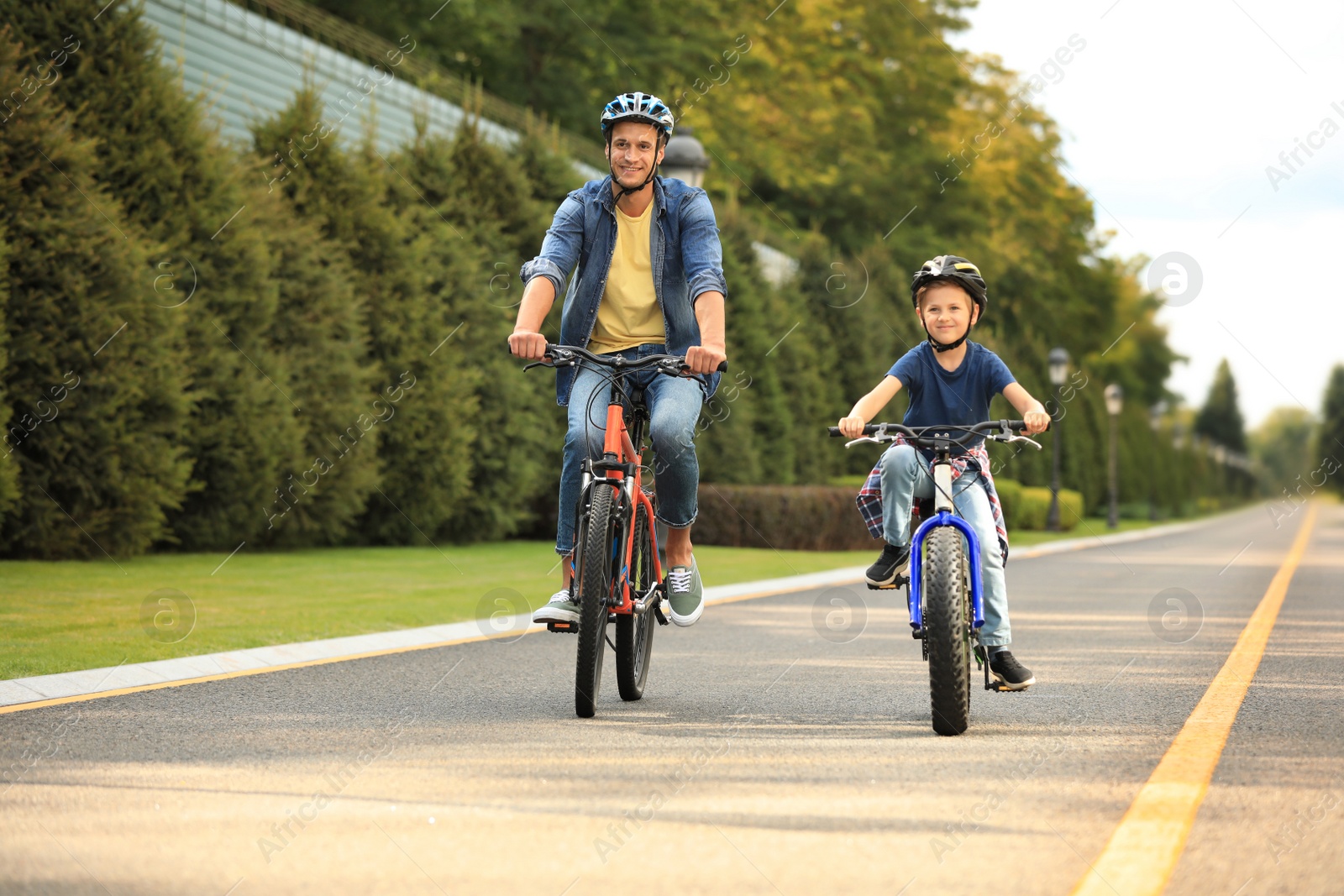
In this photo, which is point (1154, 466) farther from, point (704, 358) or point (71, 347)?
point (704, 358)

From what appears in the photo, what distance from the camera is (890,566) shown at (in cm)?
623

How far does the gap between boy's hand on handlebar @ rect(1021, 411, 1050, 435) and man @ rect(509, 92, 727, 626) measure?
50.6 inches

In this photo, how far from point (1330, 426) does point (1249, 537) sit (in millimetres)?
149687

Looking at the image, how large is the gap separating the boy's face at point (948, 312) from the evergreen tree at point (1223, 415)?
611 ft

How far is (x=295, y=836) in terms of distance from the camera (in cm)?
389

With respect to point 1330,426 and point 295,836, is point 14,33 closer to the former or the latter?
point 295,836

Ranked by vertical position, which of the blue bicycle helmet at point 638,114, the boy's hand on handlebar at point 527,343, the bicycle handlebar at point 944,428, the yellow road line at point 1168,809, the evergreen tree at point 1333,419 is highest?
the evergreen tree at point 1333,419

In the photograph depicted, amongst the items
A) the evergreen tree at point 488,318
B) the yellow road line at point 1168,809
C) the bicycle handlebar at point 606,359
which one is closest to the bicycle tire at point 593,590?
the bicycle handlebar at point 606,359

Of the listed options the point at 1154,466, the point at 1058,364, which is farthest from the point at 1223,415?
the point at 1058,364

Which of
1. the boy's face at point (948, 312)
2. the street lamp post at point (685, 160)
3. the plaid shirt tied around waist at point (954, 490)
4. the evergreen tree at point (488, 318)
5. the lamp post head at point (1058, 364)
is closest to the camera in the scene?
the plaid shirt tied around waist at point (954, 490)

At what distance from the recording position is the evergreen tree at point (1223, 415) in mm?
184875

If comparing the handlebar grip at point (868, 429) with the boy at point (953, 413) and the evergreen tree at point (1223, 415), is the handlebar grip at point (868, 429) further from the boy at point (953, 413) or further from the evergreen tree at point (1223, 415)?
the evergreen tree at point (1223, 415)

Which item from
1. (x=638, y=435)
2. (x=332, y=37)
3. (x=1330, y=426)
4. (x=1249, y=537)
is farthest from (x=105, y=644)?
(x=1330, y=426)

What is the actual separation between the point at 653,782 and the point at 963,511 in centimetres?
204
